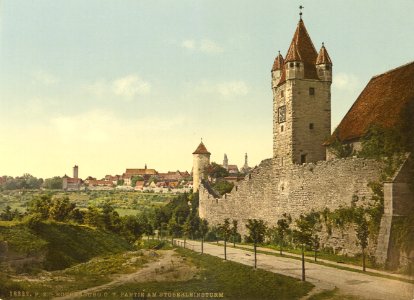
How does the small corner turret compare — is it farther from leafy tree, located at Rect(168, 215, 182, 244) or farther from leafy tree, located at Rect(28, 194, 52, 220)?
leafy tree, located at Rect(28, 194, 52, 220)

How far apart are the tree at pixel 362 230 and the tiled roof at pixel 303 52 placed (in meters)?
14.3

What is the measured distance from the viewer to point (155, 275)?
2533cm

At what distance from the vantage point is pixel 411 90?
90.7ft

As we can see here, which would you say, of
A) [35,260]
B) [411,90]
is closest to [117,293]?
[35,260]

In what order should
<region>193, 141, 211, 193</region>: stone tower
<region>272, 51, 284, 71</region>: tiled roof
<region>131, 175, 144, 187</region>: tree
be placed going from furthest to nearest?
<region>131, 175, 144, 187</region>: tree → <region>193, 141, 211, 193</region>: stone tower → <region>272, 51, 284, 71</region>: tiled roof

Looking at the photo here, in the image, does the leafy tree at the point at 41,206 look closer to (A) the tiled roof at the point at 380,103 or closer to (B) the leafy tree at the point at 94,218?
(B) the leafy tree at the point at 94,218

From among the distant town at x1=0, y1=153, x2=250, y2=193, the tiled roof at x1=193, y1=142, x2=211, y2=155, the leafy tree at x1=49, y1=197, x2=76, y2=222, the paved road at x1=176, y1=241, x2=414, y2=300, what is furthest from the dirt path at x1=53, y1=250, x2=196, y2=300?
the tiled roof at x1=193, y1=142, x2=211, y2=155

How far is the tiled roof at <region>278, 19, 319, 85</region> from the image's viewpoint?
37.6 meters

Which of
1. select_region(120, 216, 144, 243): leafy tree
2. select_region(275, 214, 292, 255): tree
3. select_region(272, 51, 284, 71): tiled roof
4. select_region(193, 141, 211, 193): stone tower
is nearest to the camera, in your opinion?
select_region(275, 214, 292, 255): tree

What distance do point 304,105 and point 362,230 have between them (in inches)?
558

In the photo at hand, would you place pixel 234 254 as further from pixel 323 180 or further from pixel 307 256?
pixel 323 180

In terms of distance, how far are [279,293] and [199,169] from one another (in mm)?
62546

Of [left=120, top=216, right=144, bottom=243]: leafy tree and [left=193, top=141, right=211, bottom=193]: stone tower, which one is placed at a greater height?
[left=193, top=141, right=211, bottom=193]: stone tower

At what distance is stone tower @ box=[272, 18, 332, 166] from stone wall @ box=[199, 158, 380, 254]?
6.12 feet
